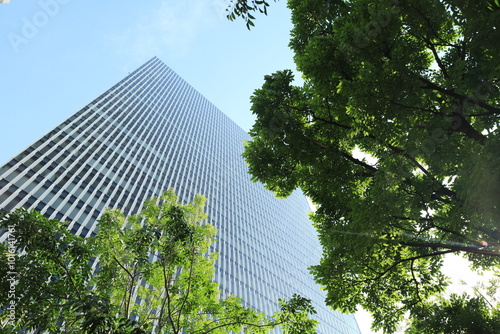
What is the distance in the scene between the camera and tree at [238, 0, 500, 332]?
512 cm

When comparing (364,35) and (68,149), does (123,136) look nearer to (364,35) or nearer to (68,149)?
(68,149)

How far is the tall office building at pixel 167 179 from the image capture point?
2723 centimetres

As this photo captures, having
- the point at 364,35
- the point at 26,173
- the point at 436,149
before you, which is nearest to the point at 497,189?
the point at 436,149

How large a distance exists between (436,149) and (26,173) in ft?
103

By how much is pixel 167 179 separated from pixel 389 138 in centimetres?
4002

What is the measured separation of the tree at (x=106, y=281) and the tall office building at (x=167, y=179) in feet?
64.9

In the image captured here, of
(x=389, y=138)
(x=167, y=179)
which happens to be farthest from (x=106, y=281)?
(x=167, y=179)

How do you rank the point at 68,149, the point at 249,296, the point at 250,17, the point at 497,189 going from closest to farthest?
the point at 497,189 → the point at 250,17 → the point at 68,149 → the point at 249,296

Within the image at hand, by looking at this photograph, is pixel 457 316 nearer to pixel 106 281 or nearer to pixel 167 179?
pixel 106 281

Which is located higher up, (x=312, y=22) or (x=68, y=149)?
(x=68, y=149)

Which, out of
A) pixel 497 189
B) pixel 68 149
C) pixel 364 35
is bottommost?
pixel 497 189

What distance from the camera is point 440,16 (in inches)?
221

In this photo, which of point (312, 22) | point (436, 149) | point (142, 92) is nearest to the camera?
point (436, 149)

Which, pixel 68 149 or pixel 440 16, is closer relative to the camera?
pixel 440 16
